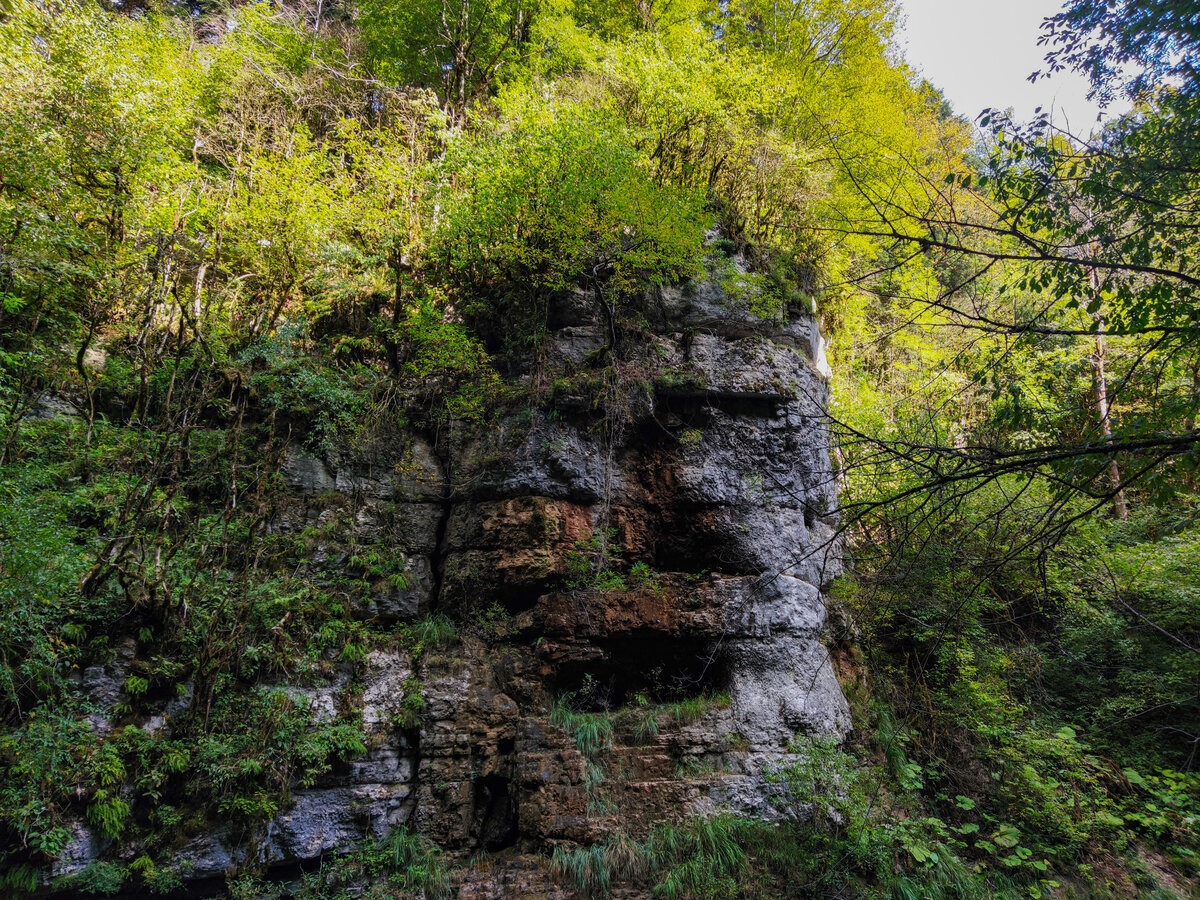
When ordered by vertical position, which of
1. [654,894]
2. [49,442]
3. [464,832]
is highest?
[49,442]

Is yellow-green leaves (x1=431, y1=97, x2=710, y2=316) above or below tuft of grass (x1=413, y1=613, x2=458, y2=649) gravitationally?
above

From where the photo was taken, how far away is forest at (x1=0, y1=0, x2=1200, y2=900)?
4406mm

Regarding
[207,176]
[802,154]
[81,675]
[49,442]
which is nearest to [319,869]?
[81,675]

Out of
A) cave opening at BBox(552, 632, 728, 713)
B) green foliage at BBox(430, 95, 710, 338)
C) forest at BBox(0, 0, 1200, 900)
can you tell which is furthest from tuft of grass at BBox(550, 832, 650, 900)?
green foliage at BBox(430, 95, 710, 338)

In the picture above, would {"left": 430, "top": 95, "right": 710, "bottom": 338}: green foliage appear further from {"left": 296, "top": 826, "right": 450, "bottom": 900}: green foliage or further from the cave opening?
{"left": 296, "top": 826, "right": 450, "bottom": 900}: green foliage

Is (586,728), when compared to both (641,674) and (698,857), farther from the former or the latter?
(698,857)

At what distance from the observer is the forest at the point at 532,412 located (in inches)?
173

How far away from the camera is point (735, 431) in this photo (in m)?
7.39

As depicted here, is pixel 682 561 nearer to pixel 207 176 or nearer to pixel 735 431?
pixel 735 431

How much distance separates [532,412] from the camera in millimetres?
7141

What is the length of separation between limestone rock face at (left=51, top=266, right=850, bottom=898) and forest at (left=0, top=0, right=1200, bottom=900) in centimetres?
11

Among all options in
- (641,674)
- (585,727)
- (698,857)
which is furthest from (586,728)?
(698,857)

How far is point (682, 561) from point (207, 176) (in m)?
8.27

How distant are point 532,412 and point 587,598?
2.39 m
